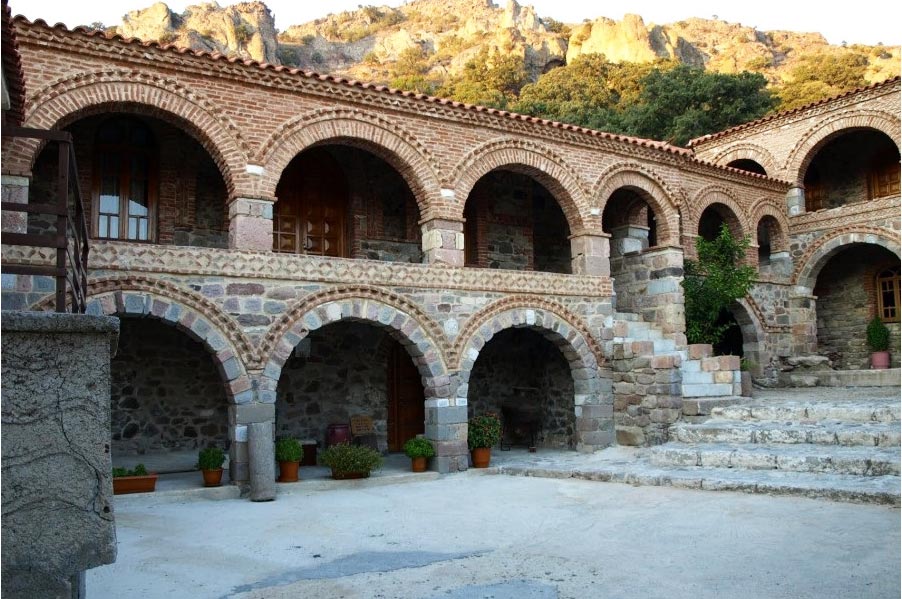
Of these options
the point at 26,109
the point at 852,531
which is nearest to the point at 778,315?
the point at 852,531

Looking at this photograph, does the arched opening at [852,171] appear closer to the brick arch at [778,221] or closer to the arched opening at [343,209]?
the brick arch at [778,221]

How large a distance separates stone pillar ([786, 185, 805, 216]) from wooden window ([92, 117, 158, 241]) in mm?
14534

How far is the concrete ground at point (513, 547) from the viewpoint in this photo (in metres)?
5.27

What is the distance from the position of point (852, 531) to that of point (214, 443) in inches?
388

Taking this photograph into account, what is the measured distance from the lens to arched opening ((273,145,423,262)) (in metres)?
13.3

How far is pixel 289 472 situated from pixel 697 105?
23.1m

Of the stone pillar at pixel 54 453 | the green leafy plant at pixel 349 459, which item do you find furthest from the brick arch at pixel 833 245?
the stone pillar at pixel 54 453

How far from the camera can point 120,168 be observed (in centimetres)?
1190

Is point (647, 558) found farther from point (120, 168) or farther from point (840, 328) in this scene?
point (840, 328)

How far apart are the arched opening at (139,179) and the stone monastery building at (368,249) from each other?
0.03m

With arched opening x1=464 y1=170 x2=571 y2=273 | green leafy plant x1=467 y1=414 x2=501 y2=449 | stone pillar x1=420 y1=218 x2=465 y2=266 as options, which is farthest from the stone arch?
arched opening x1=464 y1=170 x2=571 y2=273

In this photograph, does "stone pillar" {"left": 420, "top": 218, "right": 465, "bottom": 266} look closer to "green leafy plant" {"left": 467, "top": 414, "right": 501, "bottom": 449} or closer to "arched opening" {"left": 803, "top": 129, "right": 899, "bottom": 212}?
"green leafy plant" {"left": 467, "top": 414, "right": 501, "bottom": 449}

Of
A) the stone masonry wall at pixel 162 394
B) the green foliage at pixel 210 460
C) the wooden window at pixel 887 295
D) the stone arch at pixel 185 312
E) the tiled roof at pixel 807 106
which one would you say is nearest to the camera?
the stone arch at pixel 185 312

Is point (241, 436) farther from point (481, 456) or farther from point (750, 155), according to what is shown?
point (750, 155)
